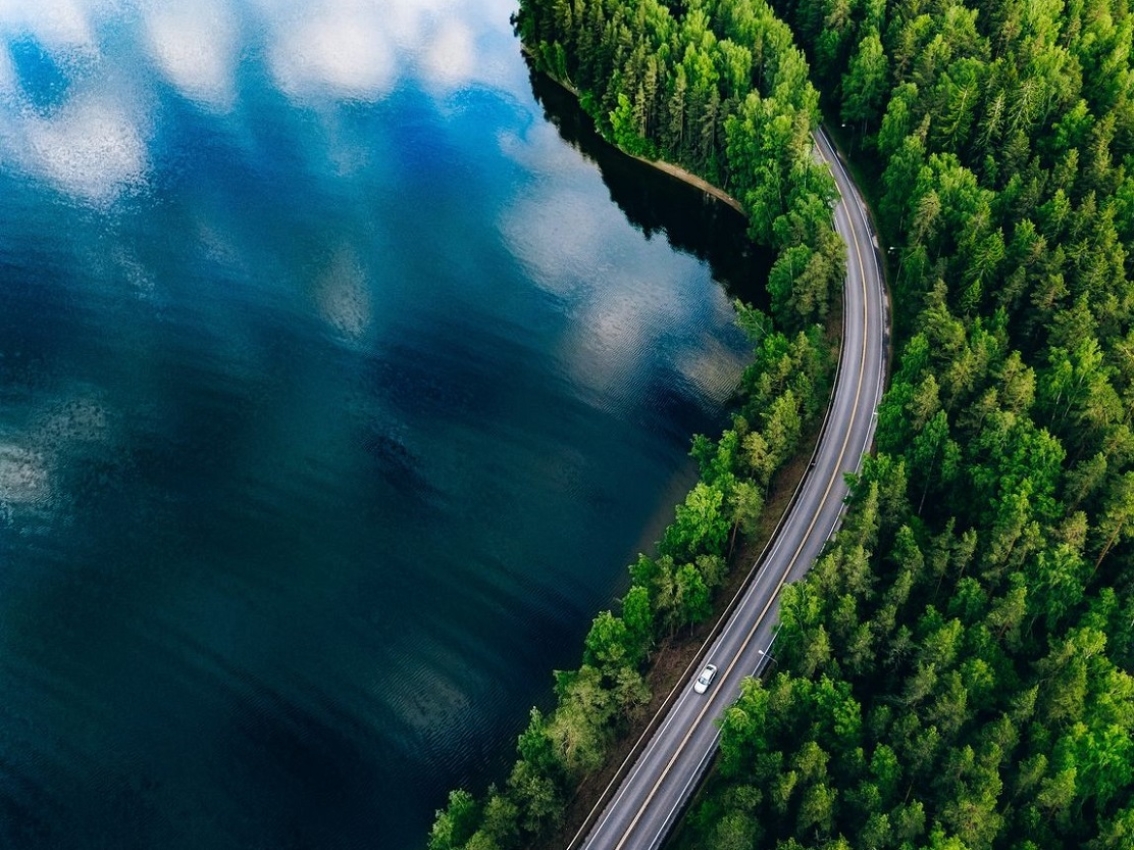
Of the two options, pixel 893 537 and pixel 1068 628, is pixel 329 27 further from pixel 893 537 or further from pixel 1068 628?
pixel 1068 628

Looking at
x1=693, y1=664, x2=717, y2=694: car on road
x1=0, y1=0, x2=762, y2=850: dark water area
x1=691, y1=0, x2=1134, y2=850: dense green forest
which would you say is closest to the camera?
x1=691, y1=0, x2=1134, y2=850: dense green forest

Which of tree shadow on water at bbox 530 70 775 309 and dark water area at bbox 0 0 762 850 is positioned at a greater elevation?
tree shadow on water at bbox 530 70 775 309

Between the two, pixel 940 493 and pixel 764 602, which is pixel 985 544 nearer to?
pixel 940 493

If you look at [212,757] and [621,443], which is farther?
[621,443]

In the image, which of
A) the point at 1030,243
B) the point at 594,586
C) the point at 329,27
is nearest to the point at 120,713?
the point at 594,586

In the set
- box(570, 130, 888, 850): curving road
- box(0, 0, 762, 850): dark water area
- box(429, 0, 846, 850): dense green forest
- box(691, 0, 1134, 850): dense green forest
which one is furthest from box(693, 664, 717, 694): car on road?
box(0, 0, 762, 850): dark water area

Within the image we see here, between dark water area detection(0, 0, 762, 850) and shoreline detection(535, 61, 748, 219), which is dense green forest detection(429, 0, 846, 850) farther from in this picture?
dark water area detection(0, 0, 762, 850)

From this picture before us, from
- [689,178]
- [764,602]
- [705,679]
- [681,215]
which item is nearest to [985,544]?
[764,602]

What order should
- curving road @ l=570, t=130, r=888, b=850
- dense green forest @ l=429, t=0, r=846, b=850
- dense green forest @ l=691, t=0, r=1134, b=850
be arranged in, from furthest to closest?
curving road @ l=570, t=130, r=888, b=850 < dense green forest @ l=429, t=0, r=846, b=850 < dense green forest @ l=691, t=0, r=1134, b=850
